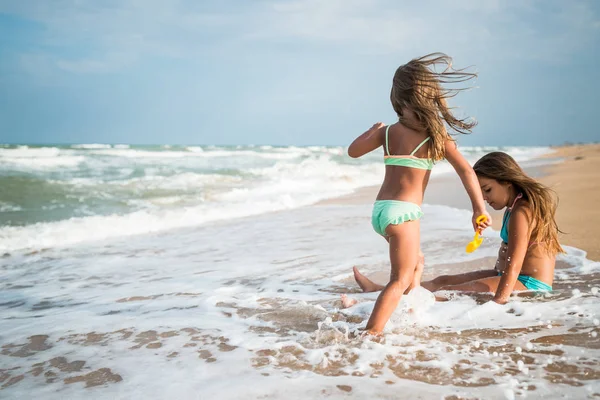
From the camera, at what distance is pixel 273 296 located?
4.09m

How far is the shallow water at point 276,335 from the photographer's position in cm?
238

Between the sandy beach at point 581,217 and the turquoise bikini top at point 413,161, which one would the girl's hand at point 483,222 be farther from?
the sandy beach at point 581,217

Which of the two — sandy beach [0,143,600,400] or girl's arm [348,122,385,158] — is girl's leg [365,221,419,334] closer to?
sandy beach [0,143,600,400]

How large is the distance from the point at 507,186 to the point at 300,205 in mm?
7500

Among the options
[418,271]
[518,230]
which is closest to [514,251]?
[518,230]

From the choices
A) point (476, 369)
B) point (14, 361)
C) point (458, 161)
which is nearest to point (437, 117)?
point (458, 161)

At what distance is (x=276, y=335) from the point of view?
310 cm

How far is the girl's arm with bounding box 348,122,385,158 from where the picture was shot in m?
3.09

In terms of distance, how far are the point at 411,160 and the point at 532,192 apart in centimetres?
106

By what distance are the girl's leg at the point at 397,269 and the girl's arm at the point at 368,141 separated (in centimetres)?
51

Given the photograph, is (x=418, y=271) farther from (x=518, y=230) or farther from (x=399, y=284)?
(x=518, y=230)

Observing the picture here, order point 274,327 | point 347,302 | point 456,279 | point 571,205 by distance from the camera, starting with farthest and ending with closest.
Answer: point 571,205
point 456,279
point 347,302
point 274,327

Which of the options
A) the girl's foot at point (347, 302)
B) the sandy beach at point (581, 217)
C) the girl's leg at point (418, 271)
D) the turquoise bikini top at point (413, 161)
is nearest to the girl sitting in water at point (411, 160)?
the turquoise bikini top at point (413, 161)

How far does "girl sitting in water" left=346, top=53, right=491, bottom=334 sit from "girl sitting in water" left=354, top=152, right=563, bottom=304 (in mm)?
637
